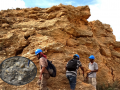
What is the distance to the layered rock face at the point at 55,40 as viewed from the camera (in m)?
4.05

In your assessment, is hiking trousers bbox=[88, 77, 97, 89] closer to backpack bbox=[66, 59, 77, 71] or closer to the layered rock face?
the layered rock face

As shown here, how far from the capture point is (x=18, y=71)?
11.8ft

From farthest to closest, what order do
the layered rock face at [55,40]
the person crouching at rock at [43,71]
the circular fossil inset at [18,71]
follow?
the layered rock face at [55,40], the circular fossil inset at [18,71], the person crouching at rock at [43,71]

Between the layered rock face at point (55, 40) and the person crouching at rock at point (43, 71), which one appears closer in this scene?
the person crouching at rock at point (43, 71)

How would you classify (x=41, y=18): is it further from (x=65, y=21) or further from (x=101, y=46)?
(x=101, y=46)

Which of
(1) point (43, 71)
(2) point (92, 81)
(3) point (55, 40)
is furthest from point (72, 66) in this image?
(3) point (55, 40)

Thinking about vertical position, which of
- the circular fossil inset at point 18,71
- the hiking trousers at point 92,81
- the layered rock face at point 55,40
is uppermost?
the layered rock face at point 55,40

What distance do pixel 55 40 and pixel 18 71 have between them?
1.92 m

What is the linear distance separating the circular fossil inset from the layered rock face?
0.55 ft

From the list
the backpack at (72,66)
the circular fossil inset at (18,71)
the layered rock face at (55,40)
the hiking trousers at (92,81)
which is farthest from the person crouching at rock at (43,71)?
the hiking trousers at (92,81)

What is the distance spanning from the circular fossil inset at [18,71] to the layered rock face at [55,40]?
166 mm

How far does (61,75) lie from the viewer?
12.9 ft

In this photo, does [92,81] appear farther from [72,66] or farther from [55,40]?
[55,40]

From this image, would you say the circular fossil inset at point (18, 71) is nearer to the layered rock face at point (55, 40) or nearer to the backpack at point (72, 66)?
the layered rock face at point (55, 40)
